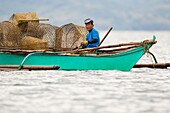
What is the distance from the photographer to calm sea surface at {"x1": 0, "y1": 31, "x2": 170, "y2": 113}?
10.3 m

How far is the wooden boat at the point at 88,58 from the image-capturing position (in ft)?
57.2

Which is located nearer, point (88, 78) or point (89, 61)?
point (88, 78)

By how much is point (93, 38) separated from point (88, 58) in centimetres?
95

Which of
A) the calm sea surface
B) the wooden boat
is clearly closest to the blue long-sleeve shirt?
the wooden boat

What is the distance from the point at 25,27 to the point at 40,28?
2.03 ft

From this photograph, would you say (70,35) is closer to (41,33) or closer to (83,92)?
(41,33)

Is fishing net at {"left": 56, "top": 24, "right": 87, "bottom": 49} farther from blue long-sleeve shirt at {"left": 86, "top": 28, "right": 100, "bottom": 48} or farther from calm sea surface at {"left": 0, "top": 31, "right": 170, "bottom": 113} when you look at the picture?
calm sea surface at {"left": 0, "top": 31, "right": 170, "bottom": 113}

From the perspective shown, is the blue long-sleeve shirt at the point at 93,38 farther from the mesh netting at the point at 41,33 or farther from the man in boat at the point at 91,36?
the mesh netting at the point at 41,33

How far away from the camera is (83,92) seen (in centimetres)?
1262

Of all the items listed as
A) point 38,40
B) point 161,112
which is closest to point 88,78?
point 38,40

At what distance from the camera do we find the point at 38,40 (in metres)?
19.1

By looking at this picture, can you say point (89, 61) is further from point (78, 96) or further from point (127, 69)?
point (78, 96)

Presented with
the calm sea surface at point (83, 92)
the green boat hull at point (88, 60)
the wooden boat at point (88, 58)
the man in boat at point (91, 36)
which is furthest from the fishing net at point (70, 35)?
the calm sea surface at point (83, 92)

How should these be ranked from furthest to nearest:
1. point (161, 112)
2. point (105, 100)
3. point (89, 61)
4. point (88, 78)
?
point (89, 61)
point (88, 78)
point (105, 100)
point (161, 112)
